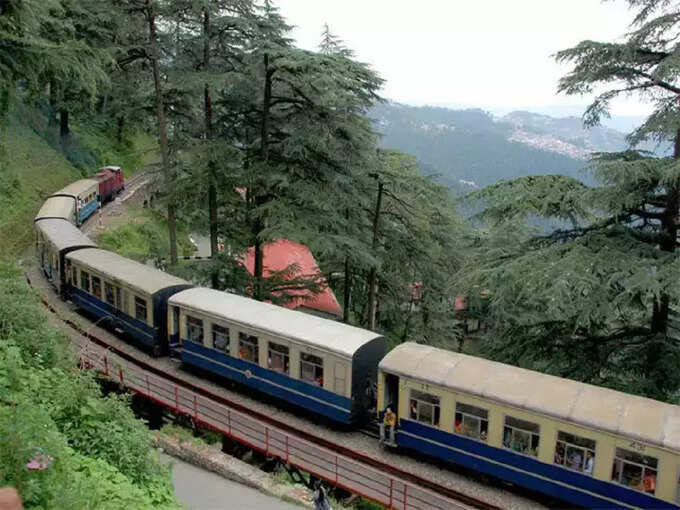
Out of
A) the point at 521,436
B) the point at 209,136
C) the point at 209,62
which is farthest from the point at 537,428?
the point at 209,62

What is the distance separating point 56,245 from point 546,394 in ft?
65.8

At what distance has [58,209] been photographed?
30.4 m

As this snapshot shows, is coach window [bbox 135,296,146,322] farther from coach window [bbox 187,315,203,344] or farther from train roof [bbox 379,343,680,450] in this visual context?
train roof [bbox 379,343,680,450]

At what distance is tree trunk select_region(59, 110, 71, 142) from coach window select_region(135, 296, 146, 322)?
1112 inches

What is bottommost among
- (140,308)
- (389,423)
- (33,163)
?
(389,423)

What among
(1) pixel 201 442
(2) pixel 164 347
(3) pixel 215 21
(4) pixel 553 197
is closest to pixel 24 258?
(2) pixel 164 347

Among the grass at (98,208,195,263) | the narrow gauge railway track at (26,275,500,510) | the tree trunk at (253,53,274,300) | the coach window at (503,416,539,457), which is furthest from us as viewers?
the grass at (98,208,195,263)

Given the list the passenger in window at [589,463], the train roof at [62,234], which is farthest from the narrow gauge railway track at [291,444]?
the train roof at [62,234]

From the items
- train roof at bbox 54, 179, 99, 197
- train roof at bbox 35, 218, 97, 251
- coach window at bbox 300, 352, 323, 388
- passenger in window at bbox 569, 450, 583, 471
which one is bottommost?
passenger in window at bbox 569, 450, 583, 471

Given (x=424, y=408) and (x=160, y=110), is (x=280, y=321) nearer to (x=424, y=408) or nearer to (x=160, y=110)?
(x=424, y=408)

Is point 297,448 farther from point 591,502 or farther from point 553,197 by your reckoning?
point 553,197

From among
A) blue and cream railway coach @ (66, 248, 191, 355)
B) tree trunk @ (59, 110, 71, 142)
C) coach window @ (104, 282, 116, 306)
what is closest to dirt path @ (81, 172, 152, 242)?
tree trunk @ (59, 110, 71, 142)

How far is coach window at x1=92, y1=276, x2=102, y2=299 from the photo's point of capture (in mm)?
20766

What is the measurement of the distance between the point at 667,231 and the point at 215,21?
47.2 ft
